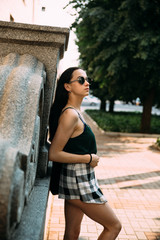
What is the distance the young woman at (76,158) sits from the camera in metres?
1.96

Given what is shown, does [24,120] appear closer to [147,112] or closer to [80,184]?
[80,184]

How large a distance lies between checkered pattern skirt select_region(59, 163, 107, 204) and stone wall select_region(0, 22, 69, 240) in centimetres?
19

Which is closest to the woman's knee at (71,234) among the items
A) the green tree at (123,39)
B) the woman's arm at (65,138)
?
the woman's arm at (65,138)

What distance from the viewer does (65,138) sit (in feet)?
6.34

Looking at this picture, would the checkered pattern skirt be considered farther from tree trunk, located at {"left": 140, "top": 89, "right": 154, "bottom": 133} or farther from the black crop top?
tree trunk, located at {"left": 140, "top": 89, "right": 154, "bottom": 133}

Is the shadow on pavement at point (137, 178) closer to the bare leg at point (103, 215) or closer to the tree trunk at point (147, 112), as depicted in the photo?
the bare leg at point (103, 215)

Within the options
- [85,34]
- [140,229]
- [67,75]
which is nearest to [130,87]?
[85,34]

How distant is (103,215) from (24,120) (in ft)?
3.39

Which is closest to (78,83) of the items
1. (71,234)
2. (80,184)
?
(80,184)

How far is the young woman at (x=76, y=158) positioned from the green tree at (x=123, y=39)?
27.4 ft

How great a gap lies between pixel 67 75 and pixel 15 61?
47 cm

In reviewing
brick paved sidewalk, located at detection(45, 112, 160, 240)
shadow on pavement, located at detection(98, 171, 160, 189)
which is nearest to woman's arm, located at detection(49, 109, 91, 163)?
brick paved sidewalk, located at detection(45, 112, 160, 240)

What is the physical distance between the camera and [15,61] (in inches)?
83.4

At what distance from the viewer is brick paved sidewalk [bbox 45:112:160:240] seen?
11.4ft
